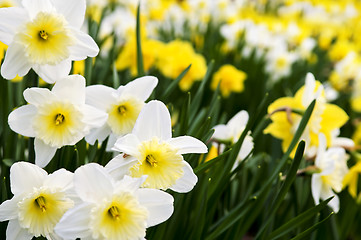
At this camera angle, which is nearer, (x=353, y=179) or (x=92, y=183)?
(x=92, y=183)

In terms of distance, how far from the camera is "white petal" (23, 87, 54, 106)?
3.09 feet

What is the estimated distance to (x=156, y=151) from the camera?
906 mm

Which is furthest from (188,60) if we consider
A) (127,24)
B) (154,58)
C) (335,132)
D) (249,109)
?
(335,132)

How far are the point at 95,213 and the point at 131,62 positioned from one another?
76.0 inches

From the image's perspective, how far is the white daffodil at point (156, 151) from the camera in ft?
2.94

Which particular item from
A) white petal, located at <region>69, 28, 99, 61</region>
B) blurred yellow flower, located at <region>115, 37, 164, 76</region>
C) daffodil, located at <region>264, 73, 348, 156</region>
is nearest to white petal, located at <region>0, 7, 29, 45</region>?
white petal, located at <region>69, 28, 99, 61</region>

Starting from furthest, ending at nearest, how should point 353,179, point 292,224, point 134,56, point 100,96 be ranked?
point 134,56 < point 353,179 < point 292,224 < point 100,96

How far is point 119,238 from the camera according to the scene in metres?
0.83

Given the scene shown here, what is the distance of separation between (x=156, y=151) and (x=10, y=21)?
43 centimetres

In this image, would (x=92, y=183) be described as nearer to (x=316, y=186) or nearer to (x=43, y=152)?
(x=43, y=152)

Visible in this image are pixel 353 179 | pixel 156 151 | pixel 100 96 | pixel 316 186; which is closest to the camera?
pixel 156 151

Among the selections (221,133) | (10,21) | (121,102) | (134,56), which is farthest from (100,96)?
(134,56)

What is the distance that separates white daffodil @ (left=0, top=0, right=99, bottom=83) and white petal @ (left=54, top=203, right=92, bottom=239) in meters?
0.33

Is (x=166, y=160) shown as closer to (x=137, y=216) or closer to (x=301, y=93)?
(x=137, y=216)
